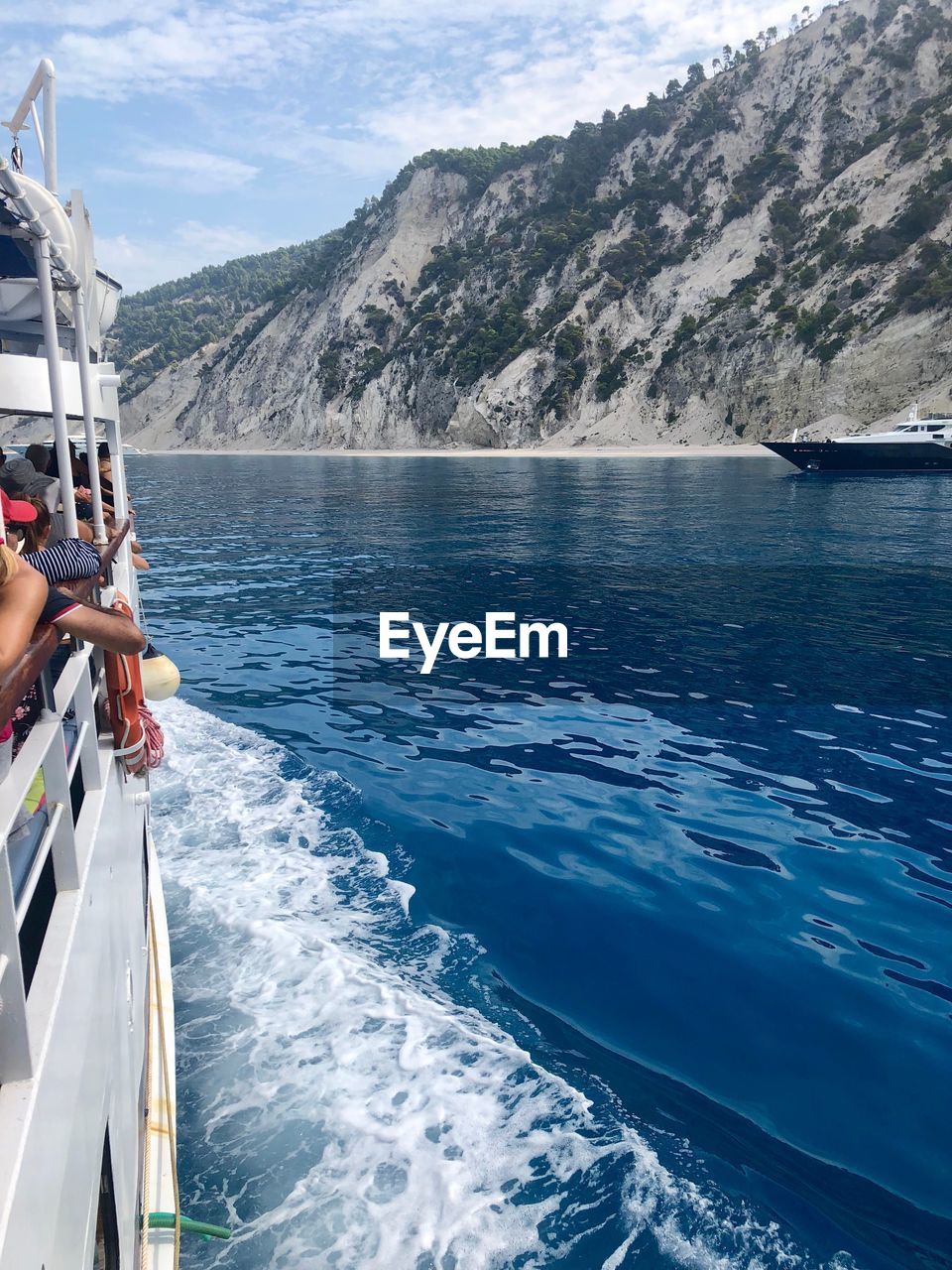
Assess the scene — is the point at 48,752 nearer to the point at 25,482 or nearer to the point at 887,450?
the point at 25,482

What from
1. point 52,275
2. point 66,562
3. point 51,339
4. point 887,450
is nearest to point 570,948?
point 66,562

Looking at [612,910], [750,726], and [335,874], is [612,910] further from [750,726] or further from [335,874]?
[750,726]

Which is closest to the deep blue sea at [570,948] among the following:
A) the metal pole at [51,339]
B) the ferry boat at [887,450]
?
the metal pole at [51,339]

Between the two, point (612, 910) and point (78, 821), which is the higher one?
point (78, 821)

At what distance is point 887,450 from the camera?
54.7 metres

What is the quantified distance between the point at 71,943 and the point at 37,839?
0.41m

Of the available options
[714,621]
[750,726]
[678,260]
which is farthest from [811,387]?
[750,726]

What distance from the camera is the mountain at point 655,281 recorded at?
7538 cm

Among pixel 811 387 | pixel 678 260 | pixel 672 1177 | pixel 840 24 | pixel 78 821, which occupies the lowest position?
pixel 672 1177

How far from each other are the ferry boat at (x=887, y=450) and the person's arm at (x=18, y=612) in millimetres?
57995

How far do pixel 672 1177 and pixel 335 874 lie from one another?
401 centimetres

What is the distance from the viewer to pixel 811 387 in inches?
2950

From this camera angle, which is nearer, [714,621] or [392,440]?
[714,621]

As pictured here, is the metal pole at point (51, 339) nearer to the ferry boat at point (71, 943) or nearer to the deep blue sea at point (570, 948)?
the ferry boat at point (71, 943)
